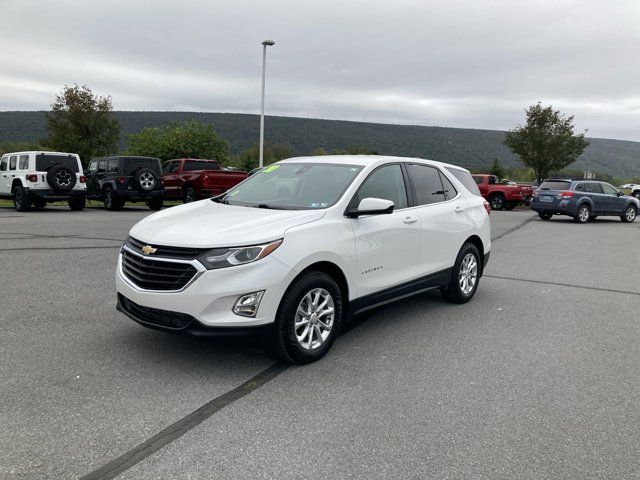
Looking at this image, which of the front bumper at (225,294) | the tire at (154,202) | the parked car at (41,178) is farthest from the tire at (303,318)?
the tire at (154,202)

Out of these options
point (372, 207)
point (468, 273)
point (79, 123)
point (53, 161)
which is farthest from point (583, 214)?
point (79, 123)

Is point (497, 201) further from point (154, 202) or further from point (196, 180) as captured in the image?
point (154, 202)

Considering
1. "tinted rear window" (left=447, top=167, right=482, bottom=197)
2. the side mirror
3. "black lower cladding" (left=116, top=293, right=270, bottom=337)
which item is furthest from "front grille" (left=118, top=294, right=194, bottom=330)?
"tinted rear window" (left=447, top=167, right=482, bottom=197)

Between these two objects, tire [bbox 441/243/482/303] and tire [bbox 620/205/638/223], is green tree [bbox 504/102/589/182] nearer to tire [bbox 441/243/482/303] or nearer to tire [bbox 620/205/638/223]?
tire [bbox 620/205/638/223]

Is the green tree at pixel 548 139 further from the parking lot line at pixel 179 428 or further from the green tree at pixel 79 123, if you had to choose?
the parking lot line at pixel 179 428

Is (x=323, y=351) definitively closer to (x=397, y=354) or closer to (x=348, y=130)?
(x=397, y=354)

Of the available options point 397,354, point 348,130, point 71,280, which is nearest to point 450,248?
point 397,354

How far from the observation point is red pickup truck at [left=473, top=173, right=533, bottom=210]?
94.3 ft

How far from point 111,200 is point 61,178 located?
210 centimetres

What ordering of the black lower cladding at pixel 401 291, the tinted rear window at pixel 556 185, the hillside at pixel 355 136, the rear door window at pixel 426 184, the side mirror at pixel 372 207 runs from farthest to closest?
the hillside at pixel 355 136 → the tinted rear window at pixel 556 185 → the rear door window at pixel 426 184 → the black lower cladding at pixel 401 291 → the side mirror at pixel 372 207

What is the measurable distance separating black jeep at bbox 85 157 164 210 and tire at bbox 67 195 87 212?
1.00m

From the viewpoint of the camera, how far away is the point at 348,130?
392 ft

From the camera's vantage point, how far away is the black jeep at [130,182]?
1952 cm

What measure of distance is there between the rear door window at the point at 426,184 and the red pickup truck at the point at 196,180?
619 inches
